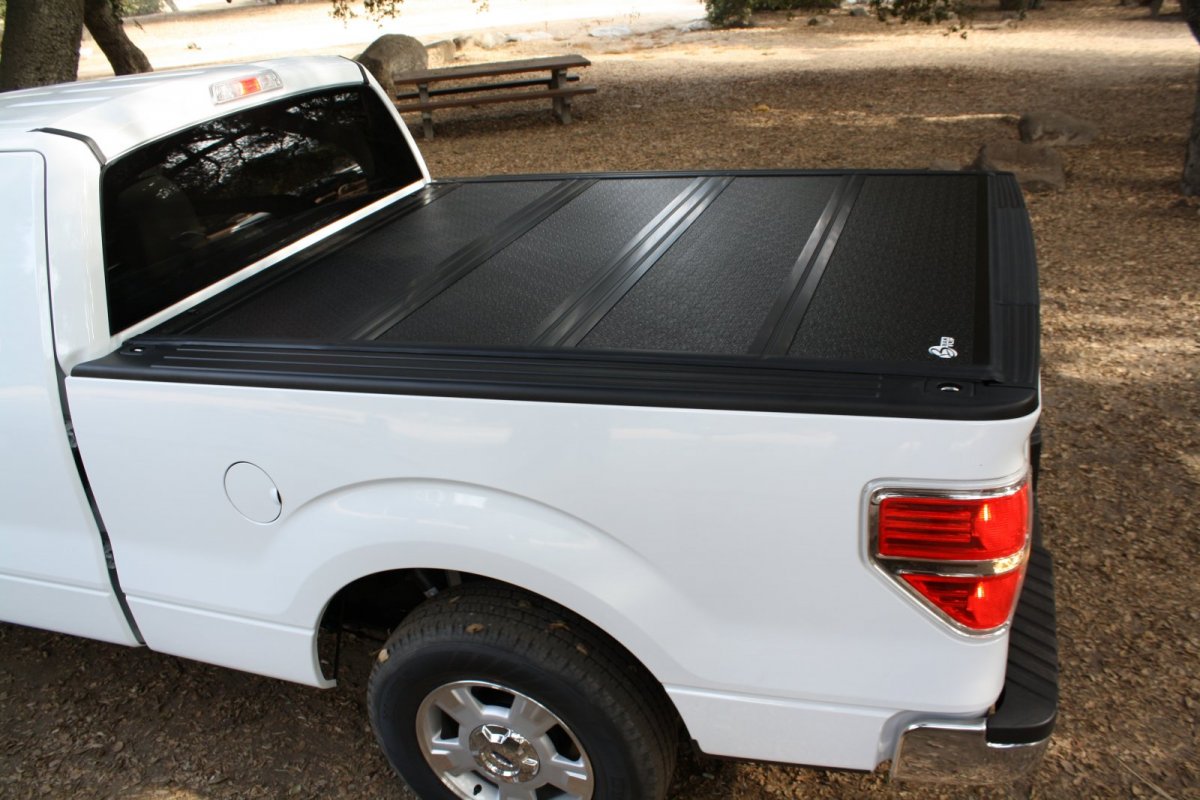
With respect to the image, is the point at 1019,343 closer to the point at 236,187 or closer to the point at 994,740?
the point at 994,740

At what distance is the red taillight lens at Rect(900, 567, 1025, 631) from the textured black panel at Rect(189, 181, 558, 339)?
4.88 feet

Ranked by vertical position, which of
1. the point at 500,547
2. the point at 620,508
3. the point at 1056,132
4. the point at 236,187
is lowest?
the point at 1056,132

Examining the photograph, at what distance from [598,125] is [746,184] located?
847 cm

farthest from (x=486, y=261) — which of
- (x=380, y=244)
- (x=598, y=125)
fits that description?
(x=598, y=125)

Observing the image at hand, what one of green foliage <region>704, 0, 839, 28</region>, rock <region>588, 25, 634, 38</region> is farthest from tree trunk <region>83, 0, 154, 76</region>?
rock <region>588, 25, 634, 38</region>

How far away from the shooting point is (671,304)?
2430 mm

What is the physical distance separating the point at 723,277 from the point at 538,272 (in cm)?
54

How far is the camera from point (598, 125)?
1154cm

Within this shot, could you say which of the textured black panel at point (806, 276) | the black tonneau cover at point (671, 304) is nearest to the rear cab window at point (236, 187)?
the black tonneau cover at point (671, 304)

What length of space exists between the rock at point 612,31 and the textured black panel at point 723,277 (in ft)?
55.6

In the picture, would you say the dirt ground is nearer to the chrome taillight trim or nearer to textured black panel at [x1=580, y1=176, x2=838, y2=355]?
the chrome taillight trim

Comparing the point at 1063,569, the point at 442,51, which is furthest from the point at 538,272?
the point at 442,51

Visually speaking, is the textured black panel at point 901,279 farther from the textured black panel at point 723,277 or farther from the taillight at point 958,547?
the taillight at point 958,547

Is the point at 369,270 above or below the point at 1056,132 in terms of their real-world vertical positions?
above
